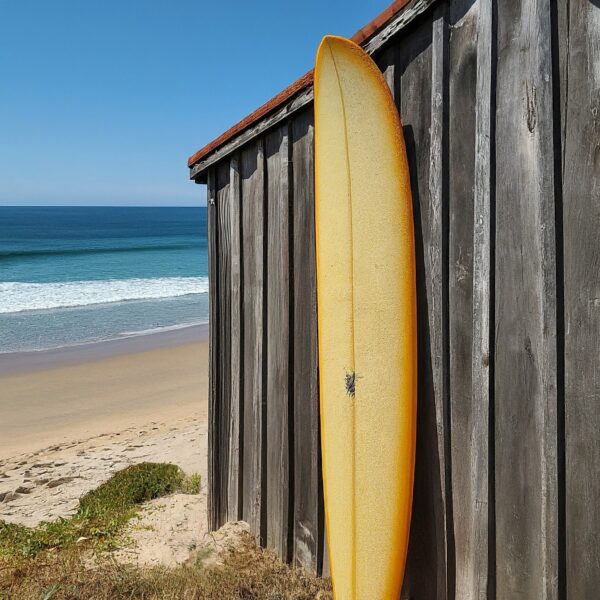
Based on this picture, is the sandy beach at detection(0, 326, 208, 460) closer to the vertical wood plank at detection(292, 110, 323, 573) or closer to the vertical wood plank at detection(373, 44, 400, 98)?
the vertical wood plank at detection(292, 110, 323, 573)

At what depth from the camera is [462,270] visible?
2043 mm

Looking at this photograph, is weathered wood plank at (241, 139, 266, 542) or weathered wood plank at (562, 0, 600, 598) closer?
weathered wood plank at (562, 0, 600, 598)

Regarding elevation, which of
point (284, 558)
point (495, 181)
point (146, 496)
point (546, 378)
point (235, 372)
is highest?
point (495, 181)

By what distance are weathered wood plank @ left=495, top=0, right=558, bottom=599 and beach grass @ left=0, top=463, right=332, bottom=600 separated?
102 centimetres

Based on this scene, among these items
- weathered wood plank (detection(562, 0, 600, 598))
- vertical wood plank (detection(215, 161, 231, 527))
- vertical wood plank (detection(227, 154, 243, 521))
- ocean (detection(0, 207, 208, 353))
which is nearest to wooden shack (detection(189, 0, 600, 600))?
weathered wood plank (detection(562, 0, 600, 598))

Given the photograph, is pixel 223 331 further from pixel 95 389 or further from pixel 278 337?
pixel 95 389

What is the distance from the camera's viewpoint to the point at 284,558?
2.92m

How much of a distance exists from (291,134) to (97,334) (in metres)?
11.1

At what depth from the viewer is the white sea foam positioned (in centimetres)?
1725

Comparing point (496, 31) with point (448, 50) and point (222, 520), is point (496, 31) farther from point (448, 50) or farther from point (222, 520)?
point (222, 520)

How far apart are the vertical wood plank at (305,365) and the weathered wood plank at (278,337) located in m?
0.05

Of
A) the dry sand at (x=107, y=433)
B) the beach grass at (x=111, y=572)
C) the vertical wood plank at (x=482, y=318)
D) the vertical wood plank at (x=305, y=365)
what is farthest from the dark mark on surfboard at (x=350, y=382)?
Answer: the dry sand at (x=107, y=433)

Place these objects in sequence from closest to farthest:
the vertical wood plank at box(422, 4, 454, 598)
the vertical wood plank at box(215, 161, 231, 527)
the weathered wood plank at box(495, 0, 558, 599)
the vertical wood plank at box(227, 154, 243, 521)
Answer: the weathered wood plank at box(495, 0, 558, 599)
the vertical wood plank at box(422, 4, 454, 598)
the vertical wood plank at box(227, 154, 243, 521)
the vertical wood plank at box(215, 161, 231, 527)

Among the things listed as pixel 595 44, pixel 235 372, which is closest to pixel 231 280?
pixel 235 372
